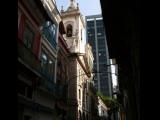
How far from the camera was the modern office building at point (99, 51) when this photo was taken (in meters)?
125

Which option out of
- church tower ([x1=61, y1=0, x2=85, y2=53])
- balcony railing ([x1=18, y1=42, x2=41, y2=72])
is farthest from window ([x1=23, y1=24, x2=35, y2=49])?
church tower ([x1=61, y1=0, x2=85, y2=53])

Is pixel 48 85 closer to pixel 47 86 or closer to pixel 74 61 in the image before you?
pixel 47 86

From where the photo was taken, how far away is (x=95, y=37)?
135m

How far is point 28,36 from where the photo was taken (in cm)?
1592

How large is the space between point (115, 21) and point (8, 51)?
15.6 feet

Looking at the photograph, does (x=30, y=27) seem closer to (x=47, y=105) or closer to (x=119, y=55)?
(x=47, y=105)

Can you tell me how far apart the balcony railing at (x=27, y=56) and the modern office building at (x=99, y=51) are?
106 m

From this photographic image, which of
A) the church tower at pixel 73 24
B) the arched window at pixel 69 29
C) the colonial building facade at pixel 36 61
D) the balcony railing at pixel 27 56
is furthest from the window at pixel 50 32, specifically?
the arched window at pixel 69 29

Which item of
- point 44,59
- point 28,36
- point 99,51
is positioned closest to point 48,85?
point 44,59

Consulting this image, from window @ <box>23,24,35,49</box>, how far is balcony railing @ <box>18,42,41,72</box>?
3.01 ft

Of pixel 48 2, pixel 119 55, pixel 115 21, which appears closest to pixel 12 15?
pixel 115 21

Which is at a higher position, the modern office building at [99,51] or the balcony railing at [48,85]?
the modern office building at [99,51]

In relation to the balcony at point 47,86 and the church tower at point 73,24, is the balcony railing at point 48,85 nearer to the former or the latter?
the balcony at point 47,86

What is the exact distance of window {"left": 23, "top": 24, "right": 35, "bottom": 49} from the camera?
607 inches
